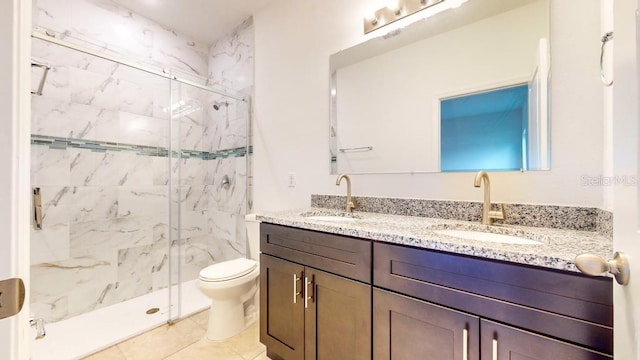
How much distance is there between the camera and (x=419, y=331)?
0.96 m

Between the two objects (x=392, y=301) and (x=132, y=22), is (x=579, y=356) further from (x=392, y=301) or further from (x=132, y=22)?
(x=132, y=22)

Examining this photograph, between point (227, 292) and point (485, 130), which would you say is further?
point (227, 292)

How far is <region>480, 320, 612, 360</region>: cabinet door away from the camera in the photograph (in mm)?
699

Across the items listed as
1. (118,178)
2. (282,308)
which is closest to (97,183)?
(118,178)

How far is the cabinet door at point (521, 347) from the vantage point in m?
0.70

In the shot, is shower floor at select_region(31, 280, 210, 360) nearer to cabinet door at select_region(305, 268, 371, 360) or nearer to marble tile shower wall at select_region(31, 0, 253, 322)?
marble tile shower wall at select_region(31, 0, 253, 322)

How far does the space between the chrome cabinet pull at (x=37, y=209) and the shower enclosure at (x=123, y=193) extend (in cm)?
4

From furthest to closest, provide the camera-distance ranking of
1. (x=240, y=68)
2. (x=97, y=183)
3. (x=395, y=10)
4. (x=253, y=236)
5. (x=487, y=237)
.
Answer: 1. (x=240, y=68)
2. (x=97, y=183)
3. (x=253, y=236)
4. (x=395, y=10)
5. (x=487, y=237)

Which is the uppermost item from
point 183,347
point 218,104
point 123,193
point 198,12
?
point 198,12

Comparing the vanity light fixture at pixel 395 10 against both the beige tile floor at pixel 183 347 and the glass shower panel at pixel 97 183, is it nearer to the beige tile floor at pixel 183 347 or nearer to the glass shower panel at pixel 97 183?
the glass shower panel at pixel 97 183

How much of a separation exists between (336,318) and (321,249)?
12.4 inches

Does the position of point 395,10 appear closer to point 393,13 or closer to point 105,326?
point 393,13

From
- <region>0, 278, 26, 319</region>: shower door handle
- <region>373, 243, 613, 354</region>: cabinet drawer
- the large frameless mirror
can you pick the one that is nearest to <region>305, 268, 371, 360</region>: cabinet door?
<region>373, 243, 613, 354</region>: cabinet drawer

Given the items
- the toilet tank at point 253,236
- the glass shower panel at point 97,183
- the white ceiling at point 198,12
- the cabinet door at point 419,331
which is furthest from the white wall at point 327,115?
the glass shower panel at point 97,183
